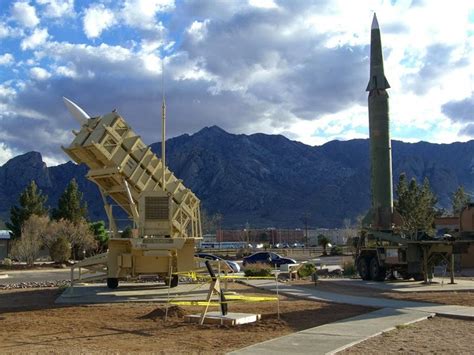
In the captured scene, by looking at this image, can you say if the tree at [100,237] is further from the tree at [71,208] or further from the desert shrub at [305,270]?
the desert shrub at [305,270]

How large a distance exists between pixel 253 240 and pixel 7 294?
4350 inches

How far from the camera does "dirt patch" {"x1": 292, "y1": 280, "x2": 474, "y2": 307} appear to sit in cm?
1722

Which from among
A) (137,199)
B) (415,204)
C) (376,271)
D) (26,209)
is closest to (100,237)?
(26,209)

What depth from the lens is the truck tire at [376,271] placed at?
1078 inches

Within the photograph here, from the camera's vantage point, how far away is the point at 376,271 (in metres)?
27.6

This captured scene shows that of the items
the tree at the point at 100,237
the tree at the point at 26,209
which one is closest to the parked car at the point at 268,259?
the tree at the point at 100,237

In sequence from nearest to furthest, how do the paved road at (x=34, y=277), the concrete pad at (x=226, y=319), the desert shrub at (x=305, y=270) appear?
the concrete pad at (x=226, y=319), the desert shrub at (x=305, y=270), the paved road at (x=34, y=277)

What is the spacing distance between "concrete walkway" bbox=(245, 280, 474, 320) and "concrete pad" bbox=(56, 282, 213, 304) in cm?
292

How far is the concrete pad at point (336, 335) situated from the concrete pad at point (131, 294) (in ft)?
21.4

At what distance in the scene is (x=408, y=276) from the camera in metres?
27.4

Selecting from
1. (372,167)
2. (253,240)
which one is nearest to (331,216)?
(253,240)

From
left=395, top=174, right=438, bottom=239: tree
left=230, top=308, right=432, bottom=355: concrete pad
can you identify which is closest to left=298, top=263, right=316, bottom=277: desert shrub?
left=230, top=308, right=432, bottom=355: concrete pad

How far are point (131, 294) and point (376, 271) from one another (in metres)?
12.4

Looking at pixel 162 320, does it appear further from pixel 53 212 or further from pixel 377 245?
pixel 53 212
